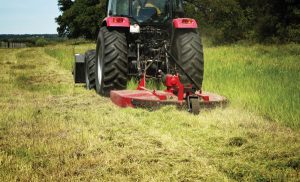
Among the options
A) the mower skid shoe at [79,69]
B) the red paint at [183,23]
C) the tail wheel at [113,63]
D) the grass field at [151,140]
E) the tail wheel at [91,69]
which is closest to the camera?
the grass field at [151,140]

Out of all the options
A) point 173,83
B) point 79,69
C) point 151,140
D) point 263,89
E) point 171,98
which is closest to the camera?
point 151,140

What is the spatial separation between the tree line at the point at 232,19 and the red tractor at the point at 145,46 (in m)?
17.9

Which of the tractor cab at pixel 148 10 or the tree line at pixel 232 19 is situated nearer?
the tractor cab at pixel 148 10

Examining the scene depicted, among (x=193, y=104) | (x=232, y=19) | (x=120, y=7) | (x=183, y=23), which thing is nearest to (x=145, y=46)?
(x=183, y=23)

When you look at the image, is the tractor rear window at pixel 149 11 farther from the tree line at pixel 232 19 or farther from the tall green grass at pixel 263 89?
the tree line at pixel 232 19

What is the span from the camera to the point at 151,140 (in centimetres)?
474

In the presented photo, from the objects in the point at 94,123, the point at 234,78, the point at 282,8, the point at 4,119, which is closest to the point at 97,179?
the point at 94,123

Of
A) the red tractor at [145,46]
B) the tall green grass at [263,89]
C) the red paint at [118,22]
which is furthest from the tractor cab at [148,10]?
the tall green grass at [263,89]

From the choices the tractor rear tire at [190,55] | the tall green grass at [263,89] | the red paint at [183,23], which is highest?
the red paint at [183,23]

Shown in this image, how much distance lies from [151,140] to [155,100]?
1.75 m

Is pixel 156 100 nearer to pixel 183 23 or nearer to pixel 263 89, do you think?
pixel 183 23

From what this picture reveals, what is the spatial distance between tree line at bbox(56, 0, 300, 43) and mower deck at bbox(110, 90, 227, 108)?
19.4 m

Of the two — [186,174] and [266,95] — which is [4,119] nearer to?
[186,174]

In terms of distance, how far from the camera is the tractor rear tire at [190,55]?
778 centimetres
